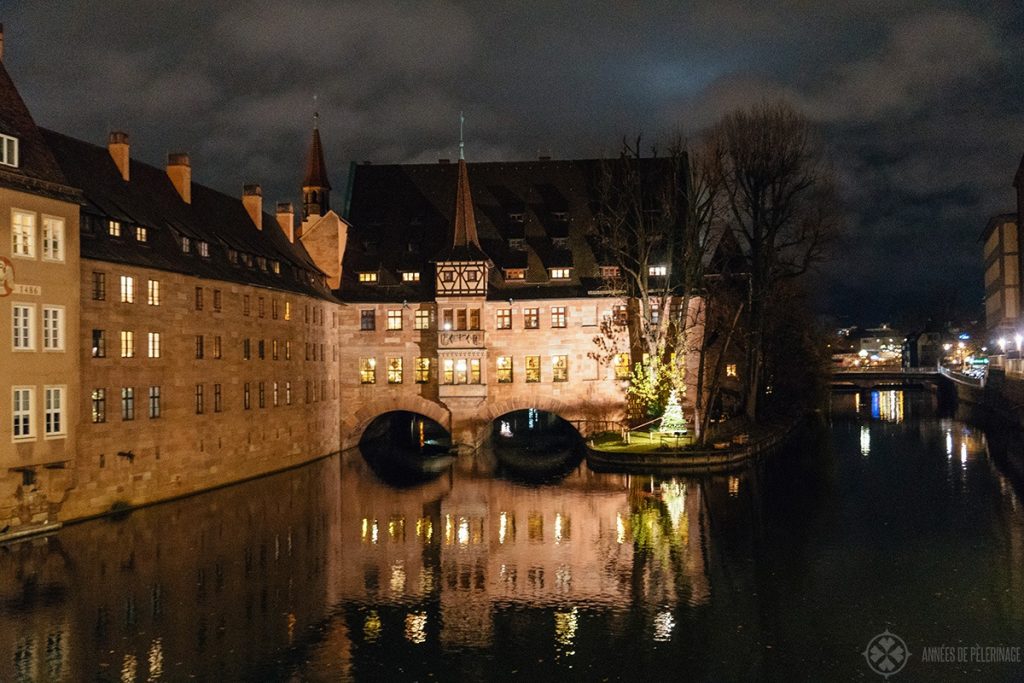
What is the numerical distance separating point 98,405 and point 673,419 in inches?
1030

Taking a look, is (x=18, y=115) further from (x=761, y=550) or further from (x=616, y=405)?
(x=616, y=405)

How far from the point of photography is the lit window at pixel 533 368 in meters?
53.3

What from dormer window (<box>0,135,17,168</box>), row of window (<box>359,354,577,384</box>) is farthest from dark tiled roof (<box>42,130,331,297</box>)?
row of window (<box>359,354,577,384</box>)

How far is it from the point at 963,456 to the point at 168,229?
3771 cm

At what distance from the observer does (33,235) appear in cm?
2842

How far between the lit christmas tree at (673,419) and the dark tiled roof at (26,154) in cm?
2810

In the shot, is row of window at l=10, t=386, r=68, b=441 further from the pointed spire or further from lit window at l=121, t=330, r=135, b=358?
the pointed spire

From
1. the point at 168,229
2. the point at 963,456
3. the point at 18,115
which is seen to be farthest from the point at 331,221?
the point at 963,456

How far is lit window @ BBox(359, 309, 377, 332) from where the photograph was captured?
54.3m

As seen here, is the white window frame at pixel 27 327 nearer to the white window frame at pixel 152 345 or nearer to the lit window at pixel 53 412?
the lit window at pixel 53 412

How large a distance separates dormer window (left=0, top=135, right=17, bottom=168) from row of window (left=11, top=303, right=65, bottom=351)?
13.9 feet

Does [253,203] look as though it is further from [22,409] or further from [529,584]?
[529,584]

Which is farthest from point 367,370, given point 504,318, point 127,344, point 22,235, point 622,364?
point 22,235

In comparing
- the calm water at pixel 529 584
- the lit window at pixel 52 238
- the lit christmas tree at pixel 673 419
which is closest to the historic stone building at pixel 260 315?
the lit window at pixel 52 238
